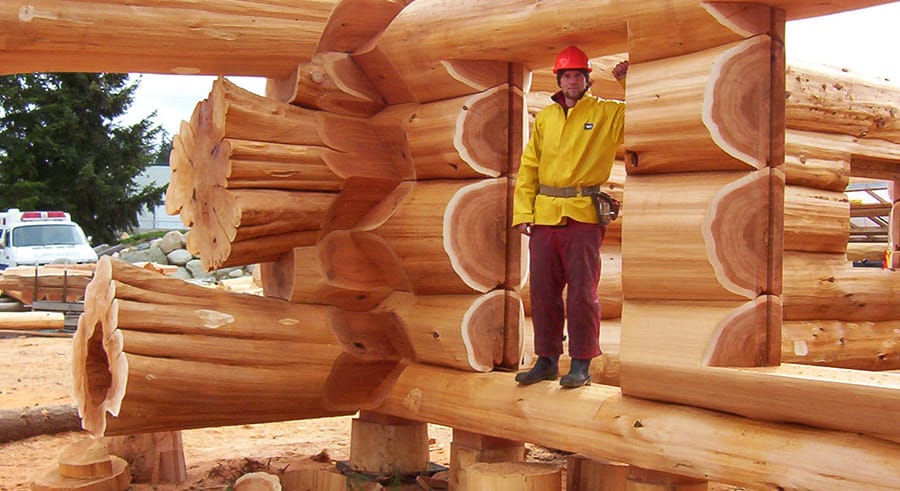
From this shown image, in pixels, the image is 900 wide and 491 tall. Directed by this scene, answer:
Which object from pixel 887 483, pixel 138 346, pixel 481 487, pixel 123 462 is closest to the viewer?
pixel 887 483

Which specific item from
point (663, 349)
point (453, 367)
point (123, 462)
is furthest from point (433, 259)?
point (123, 462)

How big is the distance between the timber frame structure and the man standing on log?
224 millimetres

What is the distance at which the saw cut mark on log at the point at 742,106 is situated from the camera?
433cm

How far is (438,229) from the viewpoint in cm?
564

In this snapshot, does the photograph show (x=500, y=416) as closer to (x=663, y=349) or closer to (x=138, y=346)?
(x=663, y=349)

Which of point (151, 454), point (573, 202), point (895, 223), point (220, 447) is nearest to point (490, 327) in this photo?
point (573, 202)

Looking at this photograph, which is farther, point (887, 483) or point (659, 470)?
point (659, 470)

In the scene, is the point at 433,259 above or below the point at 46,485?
above

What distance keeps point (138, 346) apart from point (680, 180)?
2901 millimetres

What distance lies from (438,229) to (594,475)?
158cm

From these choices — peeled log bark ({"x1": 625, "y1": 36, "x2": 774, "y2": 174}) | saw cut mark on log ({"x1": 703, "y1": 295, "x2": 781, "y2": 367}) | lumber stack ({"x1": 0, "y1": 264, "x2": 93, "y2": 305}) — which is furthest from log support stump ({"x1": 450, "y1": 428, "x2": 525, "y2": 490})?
lumber stack ({"x1": 0, "y1": 264, "x2": 93, "y2": 305})

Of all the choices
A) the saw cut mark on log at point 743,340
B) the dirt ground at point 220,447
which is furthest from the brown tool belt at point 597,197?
the dirt ground at point 220,447

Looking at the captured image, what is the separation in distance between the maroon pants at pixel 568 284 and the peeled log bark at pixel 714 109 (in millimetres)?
702

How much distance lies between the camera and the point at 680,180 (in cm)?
455
